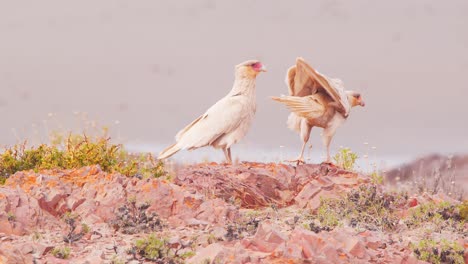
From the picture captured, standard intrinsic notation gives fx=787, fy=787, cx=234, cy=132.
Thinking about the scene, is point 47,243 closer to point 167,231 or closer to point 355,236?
point 167,231

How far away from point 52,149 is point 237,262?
24.3 feet

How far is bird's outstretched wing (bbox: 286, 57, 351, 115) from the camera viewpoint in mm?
11883

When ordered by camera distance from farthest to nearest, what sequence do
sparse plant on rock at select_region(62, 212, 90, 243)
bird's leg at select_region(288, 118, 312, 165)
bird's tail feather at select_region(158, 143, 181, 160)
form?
bird's tail feather at select_region(158, 143, 181, 160), bird's leg at select_region(288, 118, 312, 165), sparse plant on rock at select_region(62, 212, 90, 243)

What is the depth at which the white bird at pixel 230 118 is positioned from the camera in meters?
12.3

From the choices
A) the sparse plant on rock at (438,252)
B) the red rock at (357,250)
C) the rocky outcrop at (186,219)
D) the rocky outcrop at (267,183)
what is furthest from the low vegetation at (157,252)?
the rocky outcrop at (267,183)

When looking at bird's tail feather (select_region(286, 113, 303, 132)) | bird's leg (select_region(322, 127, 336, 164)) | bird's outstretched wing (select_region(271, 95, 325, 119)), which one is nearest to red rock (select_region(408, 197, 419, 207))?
bird's leg (select_region(322, 127, 336, 164))

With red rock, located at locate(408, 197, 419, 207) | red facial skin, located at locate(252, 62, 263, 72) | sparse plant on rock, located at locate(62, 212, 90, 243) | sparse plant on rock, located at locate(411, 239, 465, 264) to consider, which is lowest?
sparse plant on rock, located at locate(411, 239, 465, 264)

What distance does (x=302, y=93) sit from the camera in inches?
491

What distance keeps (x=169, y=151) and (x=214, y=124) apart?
92 cm

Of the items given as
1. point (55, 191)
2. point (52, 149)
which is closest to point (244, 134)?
point (52, 149)

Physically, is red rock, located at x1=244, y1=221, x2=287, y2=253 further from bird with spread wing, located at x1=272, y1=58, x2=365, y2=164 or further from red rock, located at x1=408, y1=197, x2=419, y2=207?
Answer: bird with spread wing, located at x1=272, y1=58, x2=365, y2=164

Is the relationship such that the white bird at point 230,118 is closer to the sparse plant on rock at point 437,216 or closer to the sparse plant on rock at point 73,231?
the sparse plant on rock at point 437,216

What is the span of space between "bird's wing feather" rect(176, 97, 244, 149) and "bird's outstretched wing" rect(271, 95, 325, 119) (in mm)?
924

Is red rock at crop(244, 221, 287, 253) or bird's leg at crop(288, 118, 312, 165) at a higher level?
bird's leg at crop(288, 118, 312, 165)
